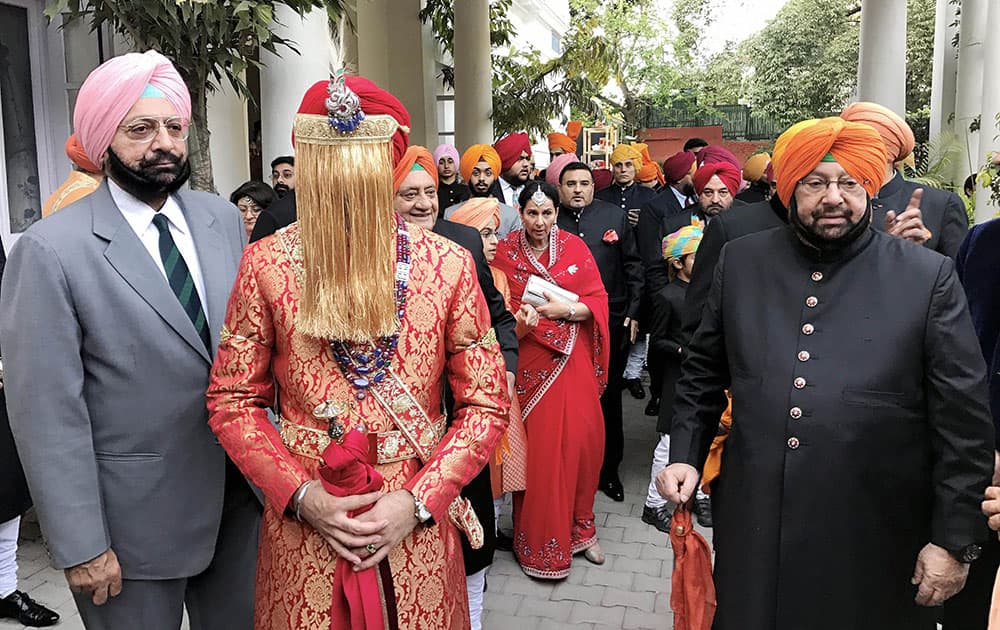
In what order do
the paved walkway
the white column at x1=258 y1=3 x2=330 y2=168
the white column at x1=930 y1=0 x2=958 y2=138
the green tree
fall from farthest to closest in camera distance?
the white column at x1=930 y1=0 x2=958 y2=138, the white column at x1=258 y1=3 x2=330 y2=168, the green tree, the paved walkway

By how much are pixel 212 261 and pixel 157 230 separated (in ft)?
0.58

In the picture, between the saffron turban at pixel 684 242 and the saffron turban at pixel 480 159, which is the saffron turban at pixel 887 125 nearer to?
the saffron turban at pixel 684 242

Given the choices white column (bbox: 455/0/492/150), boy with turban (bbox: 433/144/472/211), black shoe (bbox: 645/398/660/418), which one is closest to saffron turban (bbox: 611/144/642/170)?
boy with turban (bbox: 433/144/472/211)

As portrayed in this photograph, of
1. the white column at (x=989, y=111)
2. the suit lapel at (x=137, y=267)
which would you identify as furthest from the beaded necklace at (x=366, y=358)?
the white column at (x=989, y=111)

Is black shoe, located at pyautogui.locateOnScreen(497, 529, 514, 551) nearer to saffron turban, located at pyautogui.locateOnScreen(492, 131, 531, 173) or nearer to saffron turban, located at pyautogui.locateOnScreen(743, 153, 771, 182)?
saffron turban, located at pyautogui.locateOnScreen(743, 153, 771, 182)

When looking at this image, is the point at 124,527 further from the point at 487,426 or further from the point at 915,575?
the point at 915,575

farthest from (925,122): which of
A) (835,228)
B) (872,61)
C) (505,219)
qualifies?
(835,228)

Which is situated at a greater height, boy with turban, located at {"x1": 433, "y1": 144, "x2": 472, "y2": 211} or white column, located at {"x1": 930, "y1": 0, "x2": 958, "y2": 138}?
white column, located at {"x1": 930, "y1": 0, "x2": 958, "y2": 138}

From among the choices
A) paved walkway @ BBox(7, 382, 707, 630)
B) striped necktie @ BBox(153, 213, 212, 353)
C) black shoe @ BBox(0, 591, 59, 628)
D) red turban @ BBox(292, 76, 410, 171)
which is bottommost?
paved walkway @ BBox(7, 382, 707, 630)

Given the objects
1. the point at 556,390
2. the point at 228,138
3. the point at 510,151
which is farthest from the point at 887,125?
the point at 228,138

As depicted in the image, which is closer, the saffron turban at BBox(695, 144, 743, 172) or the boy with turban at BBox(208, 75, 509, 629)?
the boy with turban at BBox(208, 75, 509, 629)

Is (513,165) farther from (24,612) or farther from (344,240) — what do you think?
(344,240)

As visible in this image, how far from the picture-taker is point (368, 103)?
220 centimetres

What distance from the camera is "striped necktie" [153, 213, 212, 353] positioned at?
2.53 meters
